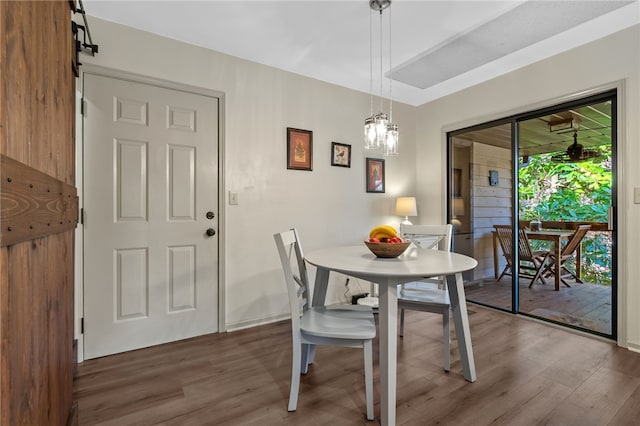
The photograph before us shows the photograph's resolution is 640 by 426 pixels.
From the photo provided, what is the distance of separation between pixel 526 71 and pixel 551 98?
383 mm

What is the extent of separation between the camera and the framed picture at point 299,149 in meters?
3.00

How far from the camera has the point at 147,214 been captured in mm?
2365

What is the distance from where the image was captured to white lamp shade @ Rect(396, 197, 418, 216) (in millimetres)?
3521

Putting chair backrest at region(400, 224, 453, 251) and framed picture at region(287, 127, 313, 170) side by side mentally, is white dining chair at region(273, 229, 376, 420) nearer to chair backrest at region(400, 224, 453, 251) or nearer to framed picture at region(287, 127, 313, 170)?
chair backrest at region(400, 224, 453, 251)

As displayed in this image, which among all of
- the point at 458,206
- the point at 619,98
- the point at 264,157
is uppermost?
the point at 619,98

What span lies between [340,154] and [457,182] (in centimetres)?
154

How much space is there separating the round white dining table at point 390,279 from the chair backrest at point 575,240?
69.3 inches

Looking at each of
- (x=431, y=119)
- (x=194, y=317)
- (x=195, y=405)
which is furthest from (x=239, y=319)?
(x=431, y=119)

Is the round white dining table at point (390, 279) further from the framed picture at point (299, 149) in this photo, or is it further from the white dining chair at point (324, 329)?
the framed picture at point (299, 149)

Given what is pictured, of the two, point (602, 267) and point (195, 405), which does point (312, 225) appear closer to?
point (195, 405)

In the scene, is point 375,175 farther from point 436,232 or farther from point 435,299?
point 435,299

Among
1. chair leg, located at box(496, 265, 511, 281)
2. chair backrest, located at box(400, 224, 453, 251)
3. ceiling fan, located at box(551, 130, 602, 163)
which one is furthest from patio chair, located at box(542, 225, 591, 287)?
chair backrest, located at box(400, 224, 453, 251)

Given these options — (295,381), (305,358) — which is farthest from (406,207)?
(295,381)

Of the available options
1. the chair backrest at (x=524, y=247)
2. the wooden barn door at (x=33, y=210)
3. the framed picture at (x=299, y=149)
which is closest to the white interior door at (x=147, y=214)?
the framed picture at (x=299, y=149)
